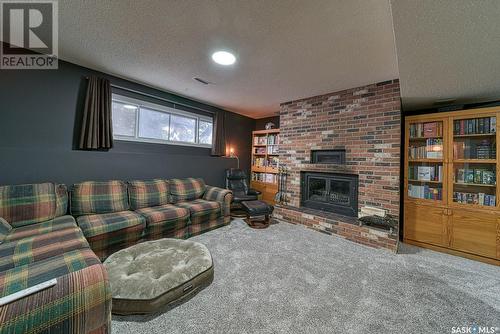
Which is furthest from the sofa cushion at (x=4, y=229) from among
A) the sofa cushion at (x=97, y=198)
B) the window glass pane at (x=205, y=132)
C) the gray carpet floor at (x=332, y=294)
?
the window glass pane at (x=205, y=132)

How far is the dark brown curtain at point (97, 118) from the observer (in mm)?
2672

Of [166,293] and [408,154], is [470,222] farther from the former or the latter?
[166,293]

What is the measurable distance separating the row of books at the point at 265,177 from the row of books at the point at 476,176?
303 cm

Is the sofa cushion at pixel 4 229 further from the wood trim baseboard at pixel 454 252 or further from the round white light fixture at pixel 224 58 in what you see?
the wood trim baseboard at pixel 454 252

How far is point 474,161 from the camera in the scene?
2.49 m

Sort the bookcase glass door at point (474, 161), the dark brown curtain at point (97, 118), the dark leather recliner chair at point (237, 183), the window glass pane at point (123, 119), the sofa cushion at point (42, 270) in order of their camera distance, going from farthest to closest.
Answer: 1. the dark leather recliner chair at point (237, 183)
2. the window glass pane at point (123, 119)
3. the dark brown curtain at point (97, 118)
4. the bookcase glass door at point (474, 161)
5. the sofa cushion at point (42, 270)

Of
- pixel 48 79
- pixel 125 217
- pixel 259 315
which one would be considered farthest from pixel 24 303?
pixel 48 79

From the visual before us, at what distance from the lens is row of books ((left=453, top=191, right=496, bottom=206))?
237 centimetres

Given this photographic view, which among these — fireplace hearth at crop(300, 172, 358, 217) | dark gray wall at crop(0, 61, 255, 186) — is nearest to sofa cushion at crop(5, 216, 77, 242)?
dark gray wall at crop(0, 61, 255, 186)

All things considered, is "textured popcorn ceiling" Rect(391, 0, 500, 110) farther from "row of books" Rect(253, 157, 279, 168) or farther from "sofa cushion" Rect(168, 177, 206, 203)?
"sofa cushion" Rect(168, 177, 206, 203)

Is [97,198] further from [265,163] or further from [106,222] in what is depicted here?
[265,163]

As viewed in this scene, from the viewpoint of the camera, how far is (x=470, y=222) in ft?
7.97

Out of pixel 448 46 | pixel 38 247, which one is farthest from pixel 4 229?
pixel 448 46

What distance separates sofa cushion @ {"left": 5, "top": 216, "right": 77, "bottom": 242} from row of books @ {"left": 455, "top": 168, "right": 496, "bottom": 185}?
4.76 m
